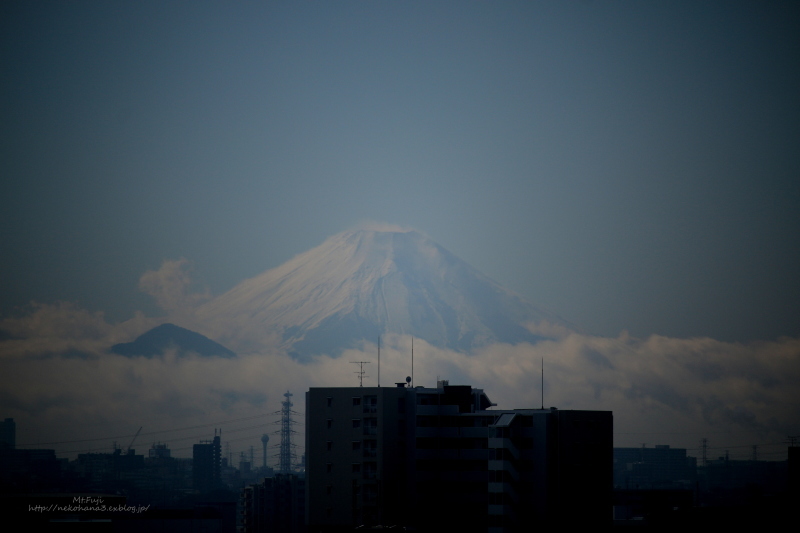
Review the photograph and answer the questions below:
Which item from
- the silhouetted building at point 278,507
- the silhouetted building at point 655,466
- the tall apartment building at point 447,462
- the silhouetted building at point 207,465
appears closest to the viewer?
the tall apartment building at point 447,462

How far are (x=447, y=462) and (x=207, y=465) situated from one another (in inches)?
5211

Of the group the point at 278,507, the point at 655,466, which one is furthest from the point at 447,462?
the point at 655,466

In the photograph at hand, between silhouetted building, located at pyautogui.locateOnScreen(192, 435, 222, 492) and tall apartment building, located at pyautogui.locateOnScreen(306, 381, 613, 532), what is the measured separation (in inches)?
4892

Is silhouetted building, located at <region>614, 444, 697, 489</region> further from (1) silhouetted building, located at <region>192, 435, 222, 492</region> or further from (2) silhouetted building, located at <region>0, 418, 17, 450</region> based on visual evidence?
(2) silhouetted building, located at <region>0, 418, 17, 450</region>

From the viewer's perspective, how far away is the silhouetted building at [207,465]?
177625 mm

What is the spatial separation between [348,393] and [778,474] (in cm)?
13004

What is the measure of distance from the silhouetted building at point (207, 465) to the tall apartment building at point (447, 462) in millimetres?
124247

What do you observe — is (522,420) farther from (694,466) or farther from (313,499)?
(694,466)

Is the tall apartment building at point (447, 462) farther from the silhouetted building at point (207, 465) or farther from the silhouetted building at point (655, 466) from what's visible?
the silhouetted building at point (207, 465)

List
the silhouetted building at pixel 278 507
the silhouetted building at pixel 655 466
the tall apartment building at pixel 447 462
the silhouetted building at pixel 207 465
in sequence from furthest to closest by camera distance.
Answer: the silhouetted building at pixel 207 465, the silhouetted building at pixel 655 466, the silhouetted building at pixel 278 507, the tall apartment building at pixel 447 462

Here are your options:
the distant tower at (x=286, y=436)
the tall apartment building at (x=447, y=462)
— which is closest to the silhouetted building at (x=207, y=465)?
the distant tower at (x=286, y=436)

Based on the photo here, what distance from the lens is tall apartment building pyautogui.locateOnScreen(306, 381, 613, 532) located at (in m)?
54.2

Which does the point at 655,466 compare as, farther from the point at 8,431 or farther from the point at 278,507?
the point at 8,431

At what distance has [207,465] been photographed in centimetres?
18200
